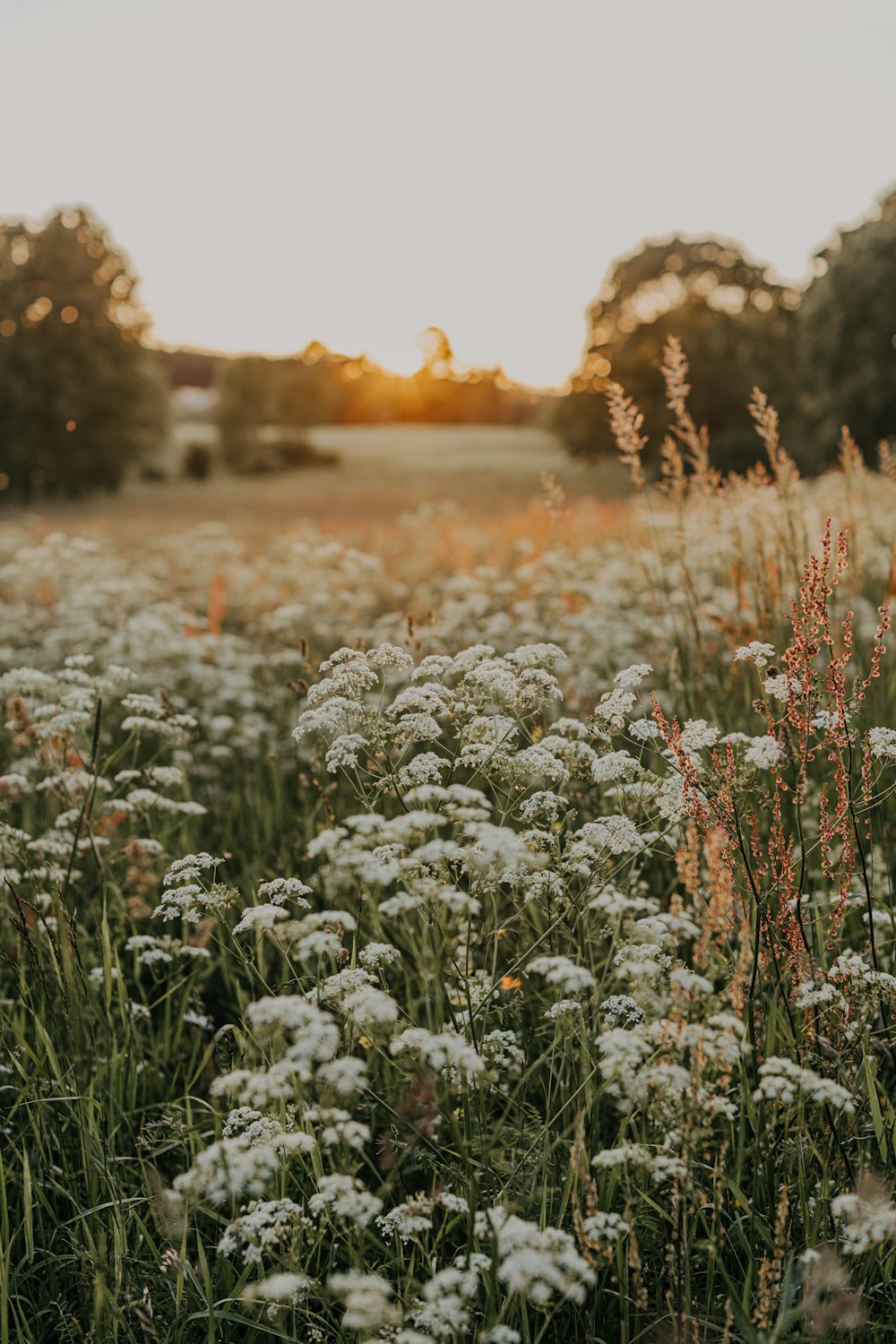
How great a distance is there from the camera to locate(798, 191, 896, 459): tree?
32.9 m

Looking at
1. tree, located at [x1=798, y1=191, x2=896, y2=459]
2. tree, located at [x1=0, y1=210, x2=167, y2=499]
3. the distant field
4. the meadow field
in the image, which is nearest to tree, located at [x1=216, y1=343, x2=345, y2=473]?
the distant field

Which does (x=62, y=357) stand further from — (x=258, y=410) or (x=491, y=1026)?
(x=491, y=1026)

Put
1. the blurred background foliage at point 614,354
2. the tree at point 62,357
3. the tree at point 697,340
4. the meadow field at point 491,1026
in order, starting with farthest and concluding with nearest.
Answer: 1. the tree at point 62,357
2. the tree at point 697,340
3. the blurred background foliage at point 614,354
4. the meadow field at point 491,1026

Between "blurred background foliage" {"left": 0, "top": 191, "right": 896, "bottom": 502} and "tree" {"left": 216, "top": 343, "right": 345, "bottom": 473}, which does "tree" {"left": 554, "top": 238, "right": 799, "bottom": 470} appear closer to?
"blurred background foliage" {"left": 0, "top": 191, "right": 896, "bottom": 502}

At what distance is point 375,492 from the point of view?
4066 cm

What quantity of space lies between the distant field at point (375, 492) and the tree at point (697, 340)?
3.40m

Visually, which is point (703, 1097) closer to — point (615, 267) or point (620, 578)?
point (620, 578)

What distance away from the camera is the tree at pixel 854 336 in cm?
3294

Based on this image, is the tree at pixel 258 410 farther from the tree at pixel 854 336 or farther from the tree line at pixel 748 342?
the tree at pixel 854 336

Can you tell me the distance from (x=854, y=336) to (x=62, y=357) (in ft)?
116

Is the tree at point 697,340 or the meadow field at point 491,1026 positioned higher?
the tree at point 697,340

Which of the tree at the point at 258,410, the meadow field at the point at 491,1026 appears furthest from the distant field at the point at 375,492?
the meadow field at the point at 491,1026

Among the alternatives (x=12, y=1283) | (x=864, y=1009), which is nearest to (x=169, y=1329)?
(x=12, y=1283)

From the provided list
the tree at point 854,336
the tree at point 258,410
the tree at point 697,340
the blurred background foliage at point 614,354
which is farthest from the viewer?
the tree at point 258,410
